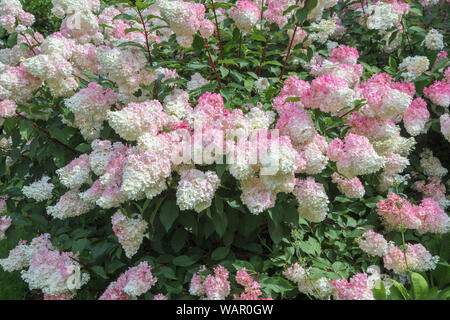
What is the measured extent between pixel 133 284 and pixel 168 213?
0.36 metres

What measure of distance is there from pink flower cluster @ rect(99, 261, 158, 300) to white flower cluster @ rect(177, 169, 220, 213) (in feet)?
1.45

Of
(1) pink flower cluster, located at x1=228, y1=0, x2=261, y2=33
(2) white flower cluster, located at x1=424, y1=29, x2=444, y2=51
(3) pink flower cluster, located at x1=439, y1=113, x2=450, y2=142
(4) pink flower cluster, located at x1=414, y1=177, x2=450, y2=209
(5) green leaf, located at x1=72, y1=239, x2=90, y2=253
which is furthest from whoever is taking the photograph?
(2) white flower cluster, located at x1=424, y1=29, x2=444, y2=51

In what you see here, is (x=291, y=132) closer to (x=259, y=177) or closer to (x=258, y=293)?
(x=259, y=177)

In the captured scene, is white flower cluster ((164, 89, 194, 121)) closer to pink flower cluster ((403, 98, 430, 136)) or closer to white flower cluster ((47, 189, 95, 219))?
white flower cluster ((47, 189, 95, 219))

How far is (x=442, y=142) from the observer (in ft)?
10.2

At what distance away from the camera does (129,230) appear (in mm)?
1894

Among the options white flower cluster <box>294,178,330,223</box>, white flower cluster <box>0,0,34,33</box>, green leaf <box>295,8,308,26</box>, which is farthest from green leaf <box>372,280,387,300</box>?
white flower cluster <box>0,0,34,33</box>

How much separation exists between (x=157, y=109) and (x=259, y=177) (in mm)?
599

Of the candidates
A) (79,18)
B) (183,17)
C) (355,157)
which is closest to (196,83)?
(183,17)

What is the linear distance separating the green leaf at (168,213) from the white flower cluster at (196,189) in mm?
178

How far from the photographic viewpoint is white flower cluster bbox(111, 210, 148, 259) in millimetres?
1897

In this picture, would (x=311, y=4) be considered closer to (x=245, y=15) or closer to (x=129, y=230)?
(x=245, y=15)
